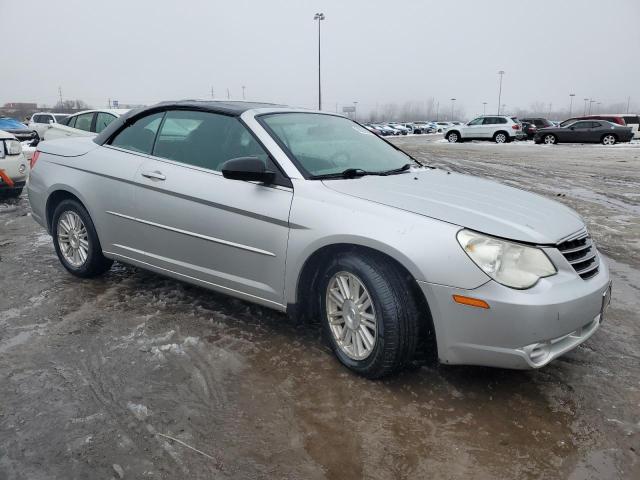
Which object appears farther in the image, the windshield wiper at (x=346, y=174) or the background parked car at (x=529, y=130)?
the background parked car at (x=529, y=130)

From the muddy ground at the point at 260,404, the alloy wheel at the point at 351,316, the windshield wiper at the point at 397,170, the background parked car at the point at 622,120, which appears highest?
→ the background parked car at the point at 622,120

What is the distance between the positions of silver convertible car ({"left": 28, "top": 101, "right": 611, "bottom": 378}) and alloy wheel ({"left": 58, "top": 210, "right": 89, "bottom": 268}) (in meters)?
0.03

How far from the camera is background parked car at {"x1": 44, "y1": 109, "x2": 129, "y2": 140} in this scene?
35.6ft

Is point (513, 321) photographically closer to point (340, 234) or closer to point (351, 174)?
point (340, 234)

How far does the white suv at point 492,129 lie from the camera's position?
3020 centimetres

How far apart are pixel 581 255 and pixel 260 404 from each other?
1.94 meters

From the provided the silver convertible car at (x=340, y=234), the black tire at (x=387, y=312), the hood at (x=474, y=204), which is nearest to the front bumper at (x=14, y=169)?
the silver convertible car at (x=340, y=234)

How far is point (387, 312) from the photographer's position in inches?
110

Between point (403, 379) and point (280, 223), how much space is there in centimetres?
116

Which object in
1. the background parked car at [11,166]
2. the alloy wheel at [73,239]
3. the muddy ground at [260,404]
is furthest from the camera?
the background parked car at [11,166]

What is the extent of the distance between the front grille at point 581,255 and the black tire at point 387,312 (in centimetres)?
86

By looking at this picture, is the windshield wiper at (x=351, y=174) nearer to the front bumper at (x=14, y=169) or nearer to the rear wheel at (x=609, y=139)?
the front bumper at (x=14, y=169)

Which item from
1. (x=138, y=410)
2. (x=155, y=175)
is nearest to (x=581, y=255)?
(x=138, y=410)

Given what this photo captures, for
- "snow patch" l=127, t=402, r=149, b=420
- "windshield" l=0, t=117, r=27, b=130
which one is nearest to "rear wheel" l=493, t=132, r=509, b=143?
"windshield" l=0, t=117, r=27, b=130
